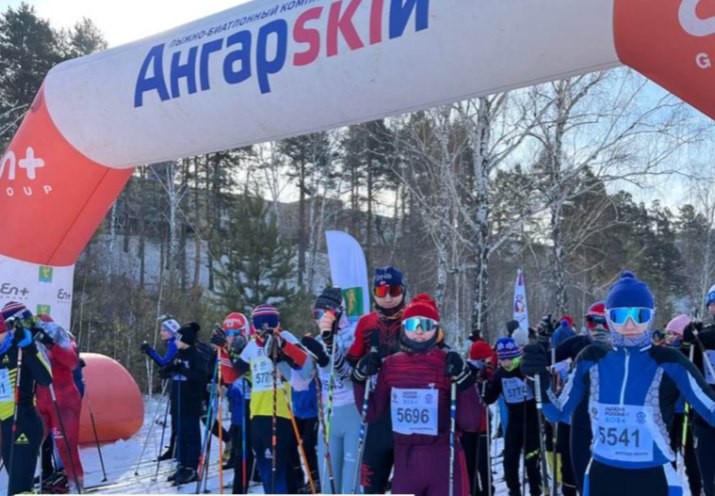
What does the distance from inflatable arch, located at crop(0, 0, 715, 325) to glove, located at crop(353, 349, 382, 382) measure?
6.01 ft

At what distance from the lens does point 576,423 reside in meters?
5.30

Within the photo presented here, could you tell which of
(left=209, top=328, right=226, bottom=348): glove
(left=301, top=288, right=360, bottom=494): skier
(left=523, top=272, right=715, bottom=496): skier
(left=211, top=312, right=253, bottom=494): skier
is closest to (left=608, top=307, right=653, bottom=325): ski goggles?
(left=523, top=272, right=715, bottom=496): skier

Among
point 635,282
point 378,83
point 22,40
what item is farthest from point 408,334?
point 22,40

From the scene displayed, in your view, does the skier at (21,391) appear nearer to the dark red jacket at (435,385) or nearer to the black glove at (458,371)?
the dark red jacket at (435,385)

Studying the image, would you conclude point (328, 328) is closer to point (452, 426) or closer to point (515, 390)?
point (452, 426)

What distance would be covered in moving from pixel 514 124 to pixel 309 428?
960 centimetres

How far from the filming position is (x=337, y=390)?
5184 millimetres

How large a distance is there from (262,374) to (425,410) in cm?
229

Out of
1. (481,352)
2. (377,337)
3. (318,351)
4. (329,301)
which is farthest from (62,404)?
(481,352)

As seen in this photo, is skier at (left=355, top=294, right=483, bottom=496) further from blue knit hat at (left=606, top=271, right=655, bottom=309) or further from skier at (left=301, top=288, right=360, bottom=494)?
blue knit hat at (left=606, top=271, right=655, bottom=309)

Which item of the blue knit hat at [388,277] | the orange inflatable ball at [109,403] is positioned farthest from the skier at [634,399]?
the orange inflatable ball at [109,403]

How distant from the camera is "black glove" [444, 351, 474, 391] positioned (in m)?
3.98

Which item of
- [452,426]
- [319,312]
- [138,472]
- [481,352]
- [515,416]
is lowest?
[138,472]

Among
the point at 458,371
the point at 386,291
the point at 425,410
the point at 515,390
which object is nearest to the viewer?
the point at 458,371
